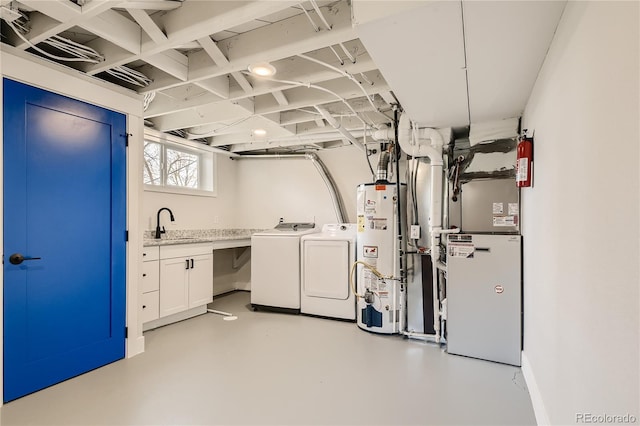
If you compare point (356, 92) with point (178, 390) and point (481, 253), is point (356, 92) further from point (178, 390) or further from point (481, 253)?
point (178, 390)

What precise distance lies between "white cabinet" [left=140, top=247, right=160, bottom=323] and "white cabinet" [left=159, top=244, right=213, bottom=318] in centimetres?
5

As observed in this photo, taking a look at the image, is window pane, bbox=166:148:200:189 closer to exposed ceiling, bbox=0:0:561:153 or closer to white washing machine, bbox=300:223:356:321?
exposed ceiling, bbox=0:0:561:153

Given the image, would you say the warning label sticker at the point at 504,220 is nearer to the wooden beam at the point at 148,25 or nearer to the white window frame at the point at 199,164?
the wooden beam at the point at 148,25

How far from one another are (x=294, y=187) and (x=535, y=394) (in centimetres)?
405

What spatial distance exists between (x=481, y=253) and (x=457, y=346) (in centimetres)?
89

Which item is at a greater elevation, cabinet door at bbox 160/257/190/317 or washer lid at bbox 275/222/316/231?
washer lid at bbox 275/222/316/231

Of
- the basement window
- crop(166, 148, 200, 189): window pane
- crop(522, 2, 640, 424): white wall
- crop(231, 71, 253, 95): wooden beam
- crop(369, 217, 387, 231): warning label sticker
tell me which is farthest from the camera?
crop(166, 148, 200, 189): window pane

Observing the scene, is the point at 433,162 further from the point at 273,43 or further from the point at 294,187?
the point at 294,187

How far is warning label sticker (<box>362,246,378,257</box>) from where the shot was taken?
3617 millimetres

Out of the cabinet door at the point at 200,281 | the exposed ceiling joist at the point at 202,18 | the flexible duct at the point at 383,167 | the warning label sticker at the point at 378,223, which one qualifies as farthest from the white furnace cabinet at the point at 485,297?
the cabinet door at the point at 200,281

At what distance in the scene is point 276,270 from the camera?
14.5 ft

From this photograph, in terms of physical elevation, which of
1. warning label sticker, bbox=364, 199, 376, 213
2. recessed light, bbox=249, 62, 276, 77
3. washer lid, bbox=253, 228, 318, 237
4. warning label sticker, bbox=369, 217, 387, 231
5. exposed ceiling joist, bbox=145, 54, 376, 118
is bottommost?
washer lid, bbox=253, 228, 318, 237

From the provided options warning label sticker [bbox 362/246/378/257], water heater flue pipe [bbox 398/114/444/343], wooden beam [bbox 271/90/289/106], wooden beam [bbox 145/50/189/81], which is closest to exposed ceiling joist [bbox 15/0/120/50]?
wooden beam [bbox 145/50/189/81]

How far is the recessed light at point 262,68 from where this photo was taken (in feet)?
7.52
